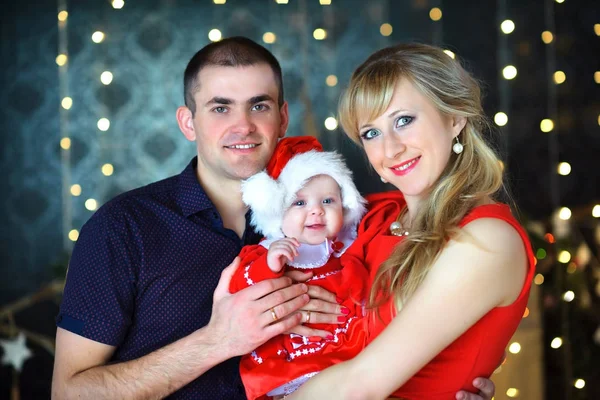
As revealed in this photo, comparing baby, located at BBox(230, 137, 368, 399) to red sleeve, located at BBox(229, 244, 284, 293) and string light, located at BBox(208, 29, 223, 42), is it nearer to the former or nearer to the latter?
red sleeve, located at BBox(229, 244, 284, 293)

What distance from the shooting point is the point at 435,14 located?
4.28 m

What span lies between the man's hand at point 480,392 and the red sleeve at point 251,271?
616 millimetres

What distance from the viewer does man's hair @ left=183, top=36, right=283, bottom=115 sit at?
2.56 meters

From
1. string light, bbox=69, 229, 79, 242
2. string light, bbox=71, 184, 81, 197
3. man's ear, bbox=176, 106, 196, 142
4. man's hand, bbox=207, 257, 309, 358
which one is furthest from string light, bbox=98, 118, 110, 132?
man's hand, bbox=207, 257, 309, 358

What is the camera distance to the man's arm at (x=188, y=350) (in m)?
2.13

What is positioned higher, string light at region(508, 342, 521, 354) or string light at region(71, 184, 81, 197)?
string light at region(71, 184, 81, 197)

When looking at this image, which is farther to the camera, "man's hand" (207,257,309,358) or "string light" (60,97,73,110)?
"string light" (60,97,73,110)

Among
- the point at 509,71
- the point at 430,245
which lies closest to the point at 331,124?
the point at 509,71

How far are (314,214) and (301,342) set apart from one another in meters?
0.38

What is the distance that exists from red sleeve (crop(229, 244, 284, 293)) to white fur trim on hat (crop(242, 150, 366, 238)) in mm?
114

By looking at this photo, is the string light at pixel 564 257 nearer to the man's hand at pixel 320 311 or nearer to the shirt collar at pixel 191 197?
the man's hand at pixel 320 311

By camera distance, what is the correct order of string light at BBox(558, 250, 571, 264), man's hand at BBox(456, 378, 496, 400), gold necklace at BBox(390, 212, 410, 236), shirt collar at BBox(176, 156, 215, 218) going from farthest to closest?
string light at BBox(558, 250, 571, 264) → shirt collar at BBox(176, 156, 215, 218) → gold necklace at BBox(390, 212, 410, 236) → man's hand at BBox(456, 378, 496, 400)

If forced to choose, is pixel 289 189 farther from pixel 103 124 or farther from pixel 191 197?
pixel 103 124

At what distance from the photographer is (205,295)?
235 cm
